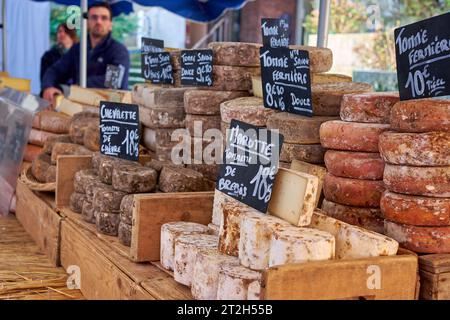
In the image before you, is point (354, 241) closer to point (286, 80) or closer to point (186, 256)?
point (186, 256)

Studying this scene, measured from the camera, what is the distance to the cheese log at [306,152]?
2.24m

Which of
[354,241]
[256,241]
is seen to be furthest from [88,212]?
[354,241]

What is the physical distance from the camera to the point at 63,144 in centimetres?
328

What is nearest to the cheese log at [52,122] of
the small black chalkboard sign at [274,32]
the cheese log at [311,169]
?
the small black chalkboard sign at [274,32]

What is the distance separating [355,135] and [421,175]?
0.28 metres

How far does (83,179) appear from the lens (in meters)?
2.79

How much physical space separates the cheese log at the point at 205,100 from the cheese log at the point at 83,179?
50 centimetres

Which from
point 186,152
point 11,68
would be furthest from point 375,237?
point 11,68

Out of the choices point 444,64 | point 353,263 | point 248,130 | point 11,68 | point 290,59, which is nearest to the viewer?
point 353,263

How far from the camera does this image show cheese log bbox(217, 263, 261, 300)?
1619 millimetres

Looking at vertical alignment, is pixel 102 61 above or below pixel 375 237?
above

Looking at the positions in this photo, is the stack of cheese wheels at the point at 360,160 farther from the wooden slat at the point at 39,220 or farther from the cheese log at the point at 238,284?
the wooden slat at the point at 39,220

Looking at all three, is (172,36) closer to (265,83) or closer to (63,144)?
(63,144)

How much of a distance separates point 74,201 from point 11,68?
958cm
